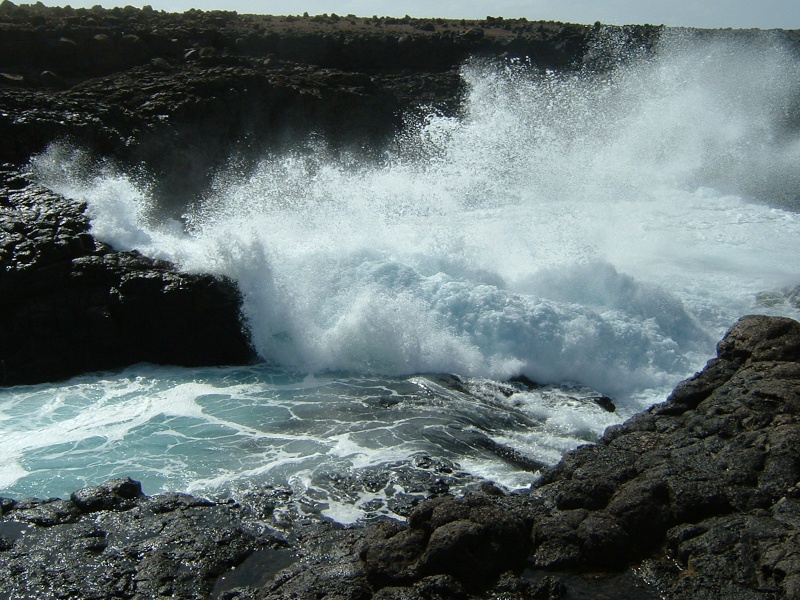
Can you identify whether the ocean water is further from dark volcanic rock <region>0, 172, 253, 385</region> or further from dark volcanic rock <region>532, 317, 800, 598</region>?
dark volcanic rock <region>532, 317, 800, 598</region>

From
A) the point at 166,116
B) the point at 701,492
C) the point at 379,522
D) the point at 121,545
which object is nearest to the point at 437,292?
the point at 379,522

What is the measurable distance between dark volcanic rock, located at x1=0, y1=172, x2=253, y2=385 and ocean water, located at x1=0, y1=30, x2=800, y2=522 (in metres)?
0.46

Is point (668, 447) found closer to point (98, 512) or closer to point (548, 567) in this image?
point (548, 567)

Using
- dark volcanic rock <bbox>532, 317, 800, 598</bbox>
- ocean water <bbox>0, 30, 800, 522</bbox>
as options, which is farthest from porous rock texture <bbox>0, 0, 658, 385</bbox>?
dark volcanic rock <bbox>532, 317, 800, 598</bbox>

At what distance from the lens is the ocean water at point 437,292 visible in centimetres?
948

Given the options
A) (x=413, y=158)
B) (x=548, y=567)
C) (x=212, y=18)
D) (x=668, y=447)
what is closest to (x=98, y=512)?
(x=548, y=567)

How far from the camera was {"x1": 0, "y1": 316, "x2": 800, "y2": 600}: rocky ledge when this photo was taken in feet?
19.2

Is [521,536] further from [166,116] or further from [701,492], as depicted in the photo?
[166,116]

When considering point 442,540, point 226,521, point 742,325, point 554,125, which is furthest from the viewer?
point 554,125

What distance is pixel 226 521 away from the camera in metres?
7.35

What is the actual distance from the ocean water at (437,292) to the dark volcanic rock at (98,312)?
464mm

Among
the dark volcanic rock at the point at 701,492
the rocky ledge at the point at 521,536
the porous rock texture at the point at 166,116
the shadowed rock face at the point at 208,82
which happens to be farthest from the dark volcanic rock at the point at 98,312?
the dark volcanic rock at the point at 701,492

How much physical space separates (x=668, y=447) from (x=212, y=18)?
29868 mm

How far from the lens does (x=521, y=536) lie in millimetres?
6336
